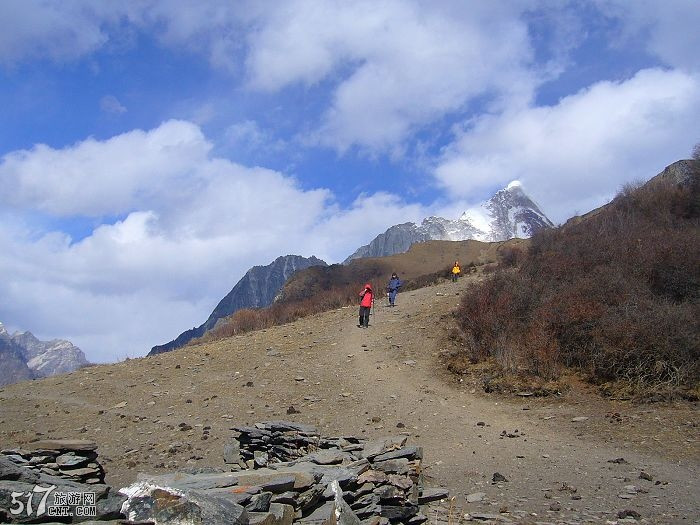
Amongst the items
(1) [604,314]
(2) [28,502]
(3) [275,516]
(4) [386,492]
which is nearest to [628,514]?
→ (4) [386,492]

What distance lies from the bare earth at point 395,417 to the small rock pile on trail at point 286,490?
99 centimetres

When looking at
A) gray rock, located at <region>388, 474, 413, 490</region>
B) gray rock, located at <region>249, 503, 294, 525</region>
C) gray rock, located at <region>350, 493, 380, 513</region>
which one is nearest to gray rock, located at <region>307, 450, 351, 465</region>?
gray rock, located at <region>388, 474, 413, 490</region>

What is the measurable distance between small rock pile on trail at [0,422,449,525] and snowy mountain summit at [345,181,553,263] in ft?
312

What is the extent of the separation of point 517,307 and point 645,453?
949cm

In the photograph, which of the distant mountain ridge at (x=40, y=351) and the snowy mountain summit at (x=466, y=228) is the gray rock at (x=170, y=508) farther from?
the distant mountain ridge at (x=40, y=351)

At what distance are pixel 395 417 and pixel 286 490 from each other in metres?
9.65

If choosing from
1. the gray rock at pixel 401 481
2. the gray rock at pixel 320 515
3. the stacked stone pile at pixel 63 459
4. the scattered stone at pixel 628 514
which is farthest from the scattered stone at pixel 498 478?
the stacked stone pile at pixel 63 459

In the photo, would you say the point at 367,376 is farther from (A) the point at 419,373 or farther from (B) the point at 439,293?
(B) the point at 439,293

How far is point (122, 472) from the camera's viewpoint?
13258mm

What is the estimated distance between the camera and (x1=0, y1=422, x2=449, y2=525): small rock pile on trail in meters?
4.80

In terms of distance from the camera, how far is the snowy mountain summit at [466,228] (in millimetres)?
107125

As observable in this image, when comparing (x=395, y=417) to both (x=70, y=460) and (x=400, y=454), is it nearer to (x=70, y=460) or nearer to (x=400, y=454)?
(x=400, y=454)

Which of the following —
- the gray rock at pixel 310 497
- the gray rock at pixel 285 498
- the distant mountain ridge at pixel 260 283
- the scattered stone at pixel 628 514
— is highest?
the distant mountain ridge at pixel 260 283

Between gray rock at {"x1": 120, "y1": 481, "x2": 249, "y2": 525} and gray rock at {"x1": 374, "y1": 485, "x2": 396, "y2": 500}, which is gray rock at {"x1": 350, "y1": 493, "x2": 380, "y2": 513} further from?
gray rock at {"x1": 120, "y1": 481, "x2": 249, "y2": 525}
